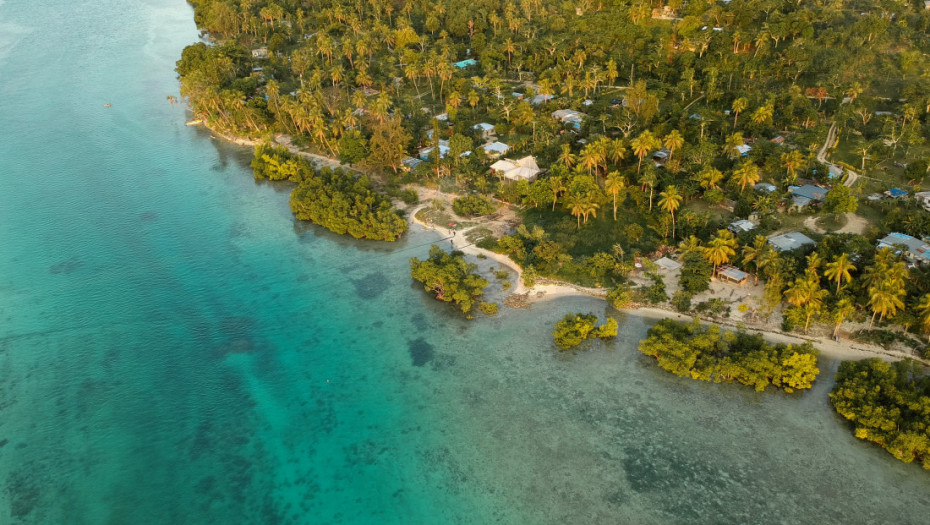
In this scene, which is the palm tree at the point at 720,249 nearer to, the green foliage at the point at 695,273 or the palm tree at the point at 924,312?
the green foliage at the point at 695,273

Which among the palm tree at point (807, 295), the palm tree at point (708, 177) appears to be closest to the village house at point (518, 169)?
the palm tree at point (708, 177)

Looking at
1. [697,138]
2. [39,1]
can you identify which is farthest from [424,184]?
[39,1]

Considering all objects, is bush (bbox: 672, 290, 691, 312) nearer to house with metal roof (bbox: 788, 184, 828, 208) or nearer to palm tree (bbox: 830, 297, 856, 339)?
palm tree (bbox: 830, 297, 856, 339)

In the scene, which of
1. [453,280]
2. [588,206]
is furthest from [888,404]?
[453,280]

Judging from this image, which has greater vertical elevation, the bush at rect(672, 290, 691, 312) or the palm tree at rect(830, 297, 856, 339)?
the palm tree at rect(830, 297, 856, 339)

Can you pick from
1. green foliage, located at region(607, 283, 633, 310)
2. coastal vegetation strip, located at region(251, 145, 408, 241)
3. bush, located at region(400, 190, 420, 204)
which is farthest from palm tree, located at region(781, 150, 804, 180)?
coastal vegetation strip, located at region(251, 145, 408, 241)

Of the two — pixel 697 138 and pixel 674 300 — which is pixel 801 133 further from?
pixel 674 300
